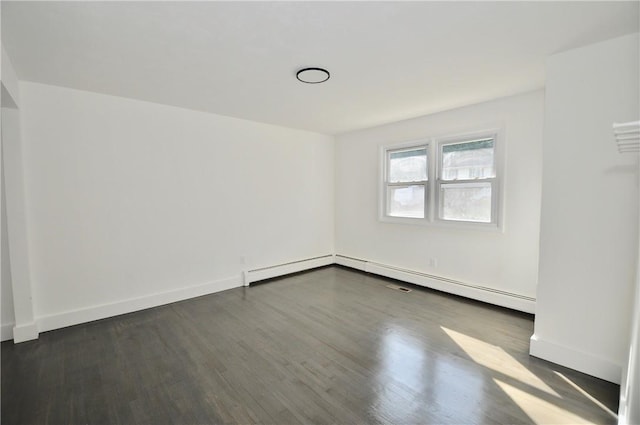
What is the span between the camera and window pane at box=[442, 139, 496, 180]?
364 centimetres

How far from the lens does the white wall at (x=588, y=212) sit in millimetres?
2094

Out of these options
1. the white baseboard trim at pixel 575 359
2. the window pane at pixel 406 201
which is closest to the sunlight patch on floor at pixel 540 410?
the white baseboard trim at pixel 575 359

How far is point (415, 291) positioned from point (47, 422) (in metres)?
3.82

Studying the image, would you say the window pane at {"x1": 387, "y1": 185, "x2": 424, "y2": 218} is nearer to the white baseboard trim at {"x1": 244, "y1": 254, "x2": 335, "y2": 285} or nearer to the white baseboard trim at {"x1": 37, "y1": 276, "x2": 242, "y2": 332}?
the white baseboard trim at {"x1": 244, "y1": 254, "x2": 335, "y2": 285}

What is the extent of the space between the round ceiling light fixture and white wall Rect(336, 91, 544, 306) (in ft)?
6.80

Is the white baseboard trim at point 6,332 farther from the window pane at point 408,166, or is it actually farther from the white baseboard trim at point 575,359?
the window pane at point 408,166

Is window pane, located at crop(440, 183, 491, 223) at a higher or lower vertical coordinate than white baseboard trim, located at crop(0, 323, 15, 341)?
higher

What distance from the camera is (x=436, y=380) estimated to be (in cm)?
217

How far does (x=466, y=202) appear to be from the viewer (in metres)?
3.87

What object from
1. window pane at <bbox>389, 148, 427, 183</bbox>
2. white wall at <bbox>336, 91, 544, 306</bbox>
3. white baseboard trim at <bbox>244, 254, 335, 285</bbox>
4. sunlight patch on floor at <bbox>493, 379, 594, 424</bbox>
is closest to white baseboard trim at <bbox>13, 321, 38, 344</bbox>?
white baseboard trim at <bbox>244, 254, 335, 285</bbox>

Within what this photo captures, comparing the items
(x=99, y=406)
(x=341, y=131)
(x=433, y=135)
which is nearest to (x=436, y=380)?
(x=99, y=406)

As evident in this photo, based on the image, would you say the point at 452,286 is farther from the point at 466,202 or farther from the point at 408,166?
the point at 408,166

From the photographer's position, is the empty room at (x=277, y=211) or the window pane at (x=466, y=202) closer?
the empty room at (x=277, y=211)

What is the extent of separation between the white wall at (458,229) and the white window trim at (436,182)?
2.4 inches
